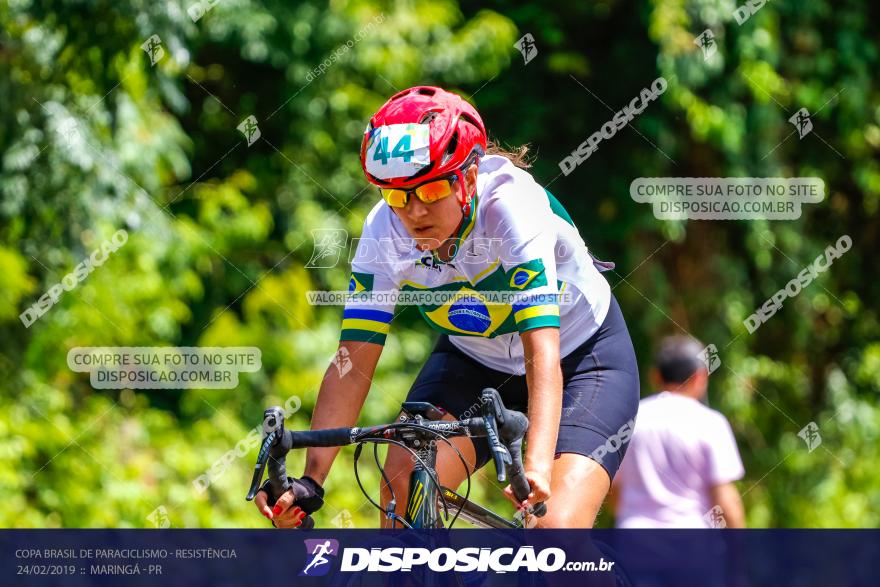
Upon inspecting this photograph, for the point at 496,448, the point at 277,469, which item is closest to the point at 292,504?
the point at 277,469

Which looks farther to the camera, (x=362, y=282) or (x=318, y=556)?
(x=362, y=282)

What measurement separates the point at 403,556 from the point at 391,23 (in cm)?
664

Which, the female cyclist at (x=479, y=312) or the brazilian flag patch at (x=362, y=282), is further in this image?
the brazilian flag patch at (x=362, y=282)

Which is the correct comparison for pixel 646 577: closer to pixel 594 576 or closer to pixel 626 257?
pixel 594 576

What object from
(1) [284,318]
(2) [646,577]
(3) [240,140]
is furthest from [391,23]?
(2) [646,577]

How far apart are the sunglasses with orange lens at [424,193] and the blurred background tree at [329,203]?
4378 millimetres

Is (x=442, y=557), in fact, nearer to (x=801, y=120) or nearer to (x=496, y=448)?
(x=496, y=448)

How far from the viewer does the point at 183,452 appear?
827 cm

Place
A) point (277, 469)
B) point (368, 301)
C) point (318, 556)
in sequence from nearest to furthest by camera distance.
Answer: point (277, 469) < point (318, 556) < point (368, 301)

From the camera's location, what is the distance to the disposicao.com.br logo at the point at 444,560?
3012 millimetres

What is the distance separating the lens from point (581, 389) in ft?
12.2

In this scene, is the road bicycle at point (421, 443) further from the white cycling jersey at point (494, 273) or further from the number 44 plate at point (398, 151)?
the number 44 plate at point (398, 151)

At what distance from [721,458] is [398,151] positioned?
2452 millimetres

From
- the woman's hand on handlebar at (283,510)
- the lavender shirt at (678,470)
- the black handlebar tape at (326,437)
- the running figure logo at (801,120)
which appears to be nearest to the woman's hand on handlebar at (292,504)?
the woman's hand on handlebar at (283,510)
